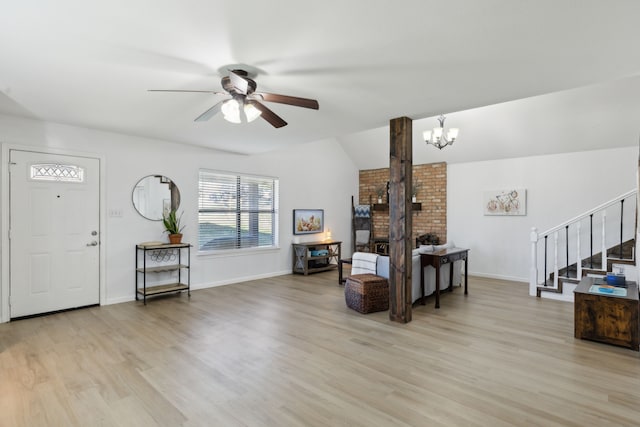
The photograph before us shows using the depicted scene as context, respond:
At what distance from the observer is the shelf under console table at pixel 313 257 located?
278 inches

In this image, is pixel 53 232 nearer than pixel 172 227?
Yes

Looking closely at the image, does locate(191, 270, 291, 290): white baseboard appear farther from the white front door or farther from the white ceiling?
the white ceiling

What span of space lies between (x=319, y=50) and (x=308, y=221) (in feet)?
18.0

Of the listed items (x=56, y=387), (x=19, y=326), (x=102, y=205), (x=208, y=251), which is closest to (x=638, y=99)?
(x=208, y=251)

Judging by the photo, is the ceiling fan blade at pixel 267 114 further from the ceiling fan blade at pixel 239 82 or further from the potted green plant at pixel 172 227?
the potted green plant at pixel 172 227

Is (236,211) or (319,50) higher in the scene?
(319,50)

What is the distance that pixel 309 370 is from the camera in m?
2.80

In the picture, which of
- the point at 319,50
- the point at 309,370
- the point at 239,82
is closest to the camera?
the point at 319,50

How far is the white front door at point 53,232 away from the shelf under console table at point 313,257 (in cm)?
365

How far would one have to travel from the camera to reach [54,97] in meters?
3.38

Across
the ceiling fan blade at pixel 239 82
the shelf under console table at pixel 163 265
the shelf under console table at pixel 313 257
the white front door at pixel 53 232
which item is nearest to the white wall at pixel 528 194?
the shelf under console table at pixel 313 257

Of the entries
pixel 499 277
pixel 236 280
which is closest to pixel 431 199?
pixel 499 277

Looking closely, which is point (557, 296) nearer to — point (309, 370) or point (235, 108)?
point (309, 370)

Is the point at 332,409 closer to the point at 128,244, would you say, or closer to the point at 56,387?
the point at 56,387
